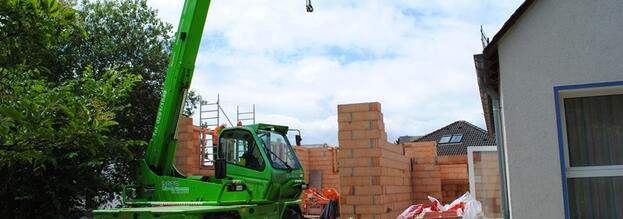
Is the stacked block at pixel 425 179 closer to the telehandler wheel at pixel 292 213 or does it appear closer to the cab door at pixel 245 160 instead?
the telehandler wheel at pixel 292 213

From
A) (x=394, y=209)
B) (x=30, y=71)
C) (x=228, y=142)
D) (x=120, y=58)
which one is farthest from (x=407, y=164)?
(x=30, y=71)

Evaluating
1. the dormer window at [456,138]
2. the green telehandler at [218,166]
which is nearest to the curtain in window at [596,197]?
the green telehandler at [218,166]

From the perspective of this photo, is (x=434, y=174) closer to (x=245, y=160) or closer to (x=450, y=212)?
(x=450, y=212)

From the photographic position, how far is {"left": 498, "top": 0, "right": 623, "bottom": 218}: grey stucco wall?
4.55 metres

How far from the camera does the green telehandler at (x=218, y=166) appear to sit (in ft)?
29.6

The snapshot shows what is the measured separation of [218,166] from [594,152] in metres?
5.71

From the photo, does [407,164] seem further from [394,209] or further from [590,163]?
[590,163]

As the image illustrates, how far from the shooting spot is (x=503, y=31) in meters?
4.73

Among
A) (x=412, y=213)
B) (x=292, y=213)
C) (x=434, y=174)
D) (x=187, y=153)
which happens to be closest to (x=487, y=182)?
(x=434, y=174)

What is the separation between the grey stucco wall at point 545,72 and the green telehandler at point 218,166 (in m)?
4.99

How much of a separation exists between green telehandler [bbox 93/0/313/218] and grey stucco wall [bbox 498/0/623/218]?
4.99 m

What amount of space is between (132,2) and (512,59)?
510 inches

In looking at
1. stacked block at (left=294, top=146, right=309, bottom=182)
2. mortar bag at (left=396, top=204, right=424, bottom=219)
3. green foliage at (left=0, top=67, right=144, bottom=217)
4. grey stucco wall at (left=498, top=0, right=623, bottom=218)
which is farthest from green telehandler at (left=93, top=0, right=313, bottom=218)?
stacked block at (left=294, top=146, right=309, bottom=182)

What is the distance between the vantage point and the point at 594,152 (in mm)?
4621
